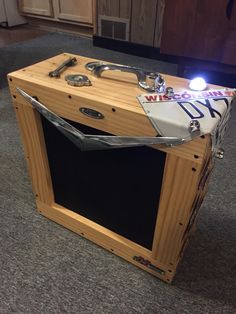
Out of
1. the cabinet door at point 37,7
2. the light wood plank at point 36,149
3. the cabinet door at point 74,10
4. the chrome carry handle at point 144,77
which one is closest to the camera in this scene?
the chrome carry handle at point 144,77

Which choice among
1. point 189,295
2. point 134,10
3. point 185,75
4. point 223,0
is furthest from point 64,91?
point 134,10

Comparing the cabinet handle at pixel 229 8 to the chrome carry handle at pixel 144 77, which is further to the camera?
the cabinet handle at pixel 229 8

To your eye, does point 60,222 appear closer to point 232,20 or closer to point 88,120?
point 88,120

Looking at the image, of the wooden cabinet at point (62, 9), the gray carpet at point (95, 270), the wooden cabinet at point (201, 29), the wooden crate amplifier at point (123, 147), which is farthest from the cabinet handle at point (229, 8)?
the wooden cabinet at point (62, 9)

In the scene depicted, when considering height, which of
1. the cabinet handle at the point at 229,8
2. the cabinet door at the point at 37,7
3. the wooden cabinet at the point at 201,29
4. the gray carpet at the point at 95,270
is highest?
the cabinet handle at the point at 229,8

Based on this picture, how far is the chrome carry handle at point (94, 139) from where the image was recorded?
54 cm

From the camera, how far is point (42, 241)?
0.88 meters

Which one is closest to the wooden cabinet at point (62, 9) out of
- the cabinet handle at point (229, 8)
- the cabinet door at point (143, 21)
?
the cabinet door at point (143, 21)

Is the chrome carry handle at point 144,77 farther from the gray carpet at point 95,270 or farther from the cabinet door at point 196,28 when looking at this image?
the cabinet door at point 196,28

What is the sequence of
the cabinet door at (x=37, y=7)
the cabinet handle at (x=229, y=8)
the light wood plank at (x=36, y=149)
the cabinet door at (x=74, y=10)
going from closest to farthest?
the light wood plank at (x=36, y=149) < the cabinet handle at (x=229, y=8) < the cabinet door at (x=74, y=10) < the cabinet door at (x=37, y=7)

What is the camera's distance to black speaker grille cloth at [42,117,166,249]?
634 mm

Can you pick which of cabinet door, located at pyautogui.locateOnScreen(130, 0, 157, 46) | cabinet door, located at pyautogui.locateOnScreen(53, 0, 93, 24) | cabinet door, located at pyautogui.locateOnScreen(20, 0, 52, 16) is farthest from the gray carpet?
cabinet door, located at pyautogui.locateOnScreen(20, 0, 52, 16)

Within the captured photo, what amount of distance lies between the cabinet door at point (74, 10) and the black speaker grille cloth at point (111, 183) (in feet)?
7.53

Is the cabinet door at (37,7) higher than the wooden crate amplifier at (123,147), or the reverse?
the wooden crate amplifier at (123,147)
